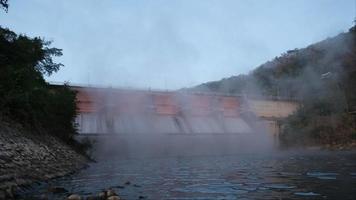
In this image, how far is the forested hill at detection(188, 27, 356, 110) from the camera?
59969mm

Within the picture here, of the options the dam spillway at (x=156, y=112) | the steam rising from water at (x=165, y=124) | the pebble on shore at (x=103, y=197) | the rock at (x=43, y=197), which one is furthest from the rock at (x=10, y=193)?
the dam spillway at (x=156, y=112)

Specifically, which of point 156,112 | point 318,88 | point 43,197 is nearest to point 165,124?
point 156,112

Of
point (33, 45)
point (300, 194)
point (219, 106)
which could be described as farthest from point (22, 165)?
point (219, 106)

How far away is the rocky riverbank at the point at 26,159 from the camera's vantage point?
13.8 meters

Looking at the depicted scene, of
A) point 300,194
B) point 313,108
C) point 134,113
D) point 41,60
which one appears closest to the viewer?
point 300,194

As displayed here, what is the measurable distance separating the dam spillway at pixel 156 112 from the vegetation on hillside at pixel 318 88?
7509 millimetres

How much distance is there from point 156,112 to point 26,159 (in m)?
38.4

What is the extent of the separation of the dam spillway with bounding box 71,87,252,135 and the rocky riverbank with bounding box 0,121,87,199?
23468 mm

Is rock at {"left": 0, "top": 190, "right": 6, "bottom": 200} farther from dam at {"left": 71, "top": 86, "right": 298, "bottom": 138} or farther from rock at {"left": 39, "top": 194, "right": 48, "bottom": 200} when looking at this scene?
dam at {"left": 71, "top": 86, "right": 298, "bottom": 138}

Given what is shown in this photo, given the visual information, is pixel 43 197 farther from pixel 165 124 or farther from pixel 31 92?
pixel 165 124

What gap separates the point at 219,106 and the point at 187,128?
8.48 metres

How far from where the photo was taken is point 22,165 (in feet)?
52.5

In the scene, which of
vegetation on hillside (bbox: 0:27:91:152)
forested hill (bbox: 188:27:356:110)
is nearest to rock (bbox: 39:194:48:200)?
vegetation on hillside (bbox: 0:27:91:152)

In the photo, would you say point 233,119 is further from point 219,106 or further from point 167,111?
point 167,111
